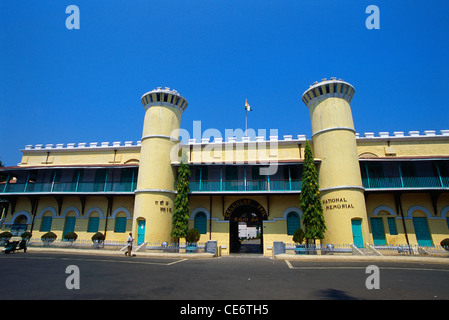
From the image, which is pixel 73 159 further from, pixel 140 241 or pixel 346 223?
pixel 346 223

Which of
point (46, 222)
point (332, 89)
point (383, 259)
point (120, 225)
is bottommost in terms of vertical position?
point (383, 259)

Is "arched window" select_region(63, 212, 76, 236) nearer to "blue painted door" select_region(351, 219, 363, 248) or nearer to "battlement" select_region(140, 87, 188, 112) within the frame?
"battlement" select_region(140, 87, 188, 112)

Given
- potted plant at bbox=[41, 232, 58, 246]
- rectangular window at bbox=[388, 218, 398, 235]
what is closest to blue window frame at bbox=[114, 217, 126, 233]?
potted plant at bbox=[41, 232, 58, 246]

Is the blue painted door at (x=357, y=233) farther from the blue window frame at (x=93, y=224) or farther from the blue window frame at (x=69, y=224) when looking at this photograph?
the blue window frame at (x=69, y=224)

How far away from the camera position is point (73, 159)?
25406 millimetres

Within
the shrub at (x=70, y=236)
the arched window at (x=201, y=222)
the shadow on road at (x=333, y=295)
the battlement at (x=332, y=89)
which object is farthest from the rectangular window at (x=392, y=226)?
the shrub at (x=70, y=236)

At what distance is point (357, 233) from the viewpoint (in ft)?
59.7

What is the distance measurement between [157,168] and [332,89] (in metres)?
16.0

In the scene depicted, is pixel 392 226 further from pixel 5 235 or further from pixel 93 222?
pixel 5 235

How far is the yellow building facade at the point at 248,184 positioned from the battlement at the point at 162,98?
9cm

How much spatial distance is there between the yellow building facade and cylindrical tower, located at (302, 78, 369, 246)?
0.08m

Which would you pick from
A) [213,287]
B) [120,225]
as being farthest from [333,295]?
[120,225]

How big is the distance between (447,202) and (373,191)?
581 centimetres
